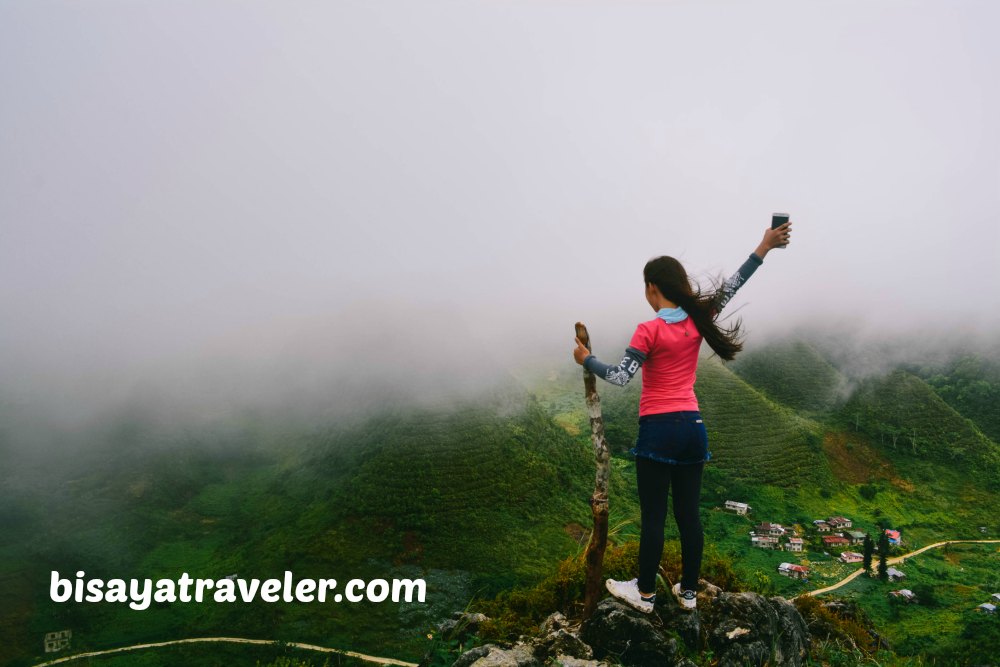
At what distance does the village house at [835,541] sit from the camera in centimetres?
5069

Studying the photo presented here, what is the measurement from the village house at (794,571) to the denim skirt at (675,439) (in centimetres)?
4821

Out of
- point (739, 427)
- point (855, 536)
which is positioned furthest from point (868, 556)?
point (739, 427)

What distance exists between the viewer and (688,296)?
15.6 feet

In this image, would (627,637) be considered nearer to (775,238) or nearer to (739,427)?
(775,238)

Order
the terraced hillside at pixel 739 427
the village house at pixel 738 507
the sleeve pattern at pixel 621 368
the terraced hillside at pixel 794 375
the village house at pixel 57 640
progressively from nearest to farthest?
1. the sleeve pattern at pixel 621 368
2. the village house at pixel 57 640
3. the village house at pixel 738 507
4. the terraced hillside at pixel 739 427
5. the terraced hillside at pixel 794 375

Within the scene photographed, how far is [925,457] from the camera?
7056 centimetres

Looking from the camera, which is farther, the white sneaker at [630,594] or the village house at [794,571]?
the village house at [794,571]

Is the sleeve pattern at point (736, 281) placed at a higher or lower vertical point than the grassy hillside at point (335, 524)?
higher

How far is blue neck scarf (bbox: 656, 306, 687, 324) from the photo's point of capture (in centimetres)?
474

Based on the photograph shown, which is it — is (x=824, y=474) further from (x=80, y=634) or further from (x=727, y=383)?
(x=80, y=634)

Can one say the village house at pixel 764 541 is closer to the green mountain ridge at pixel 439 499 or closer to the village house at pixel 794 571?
the green mountain ridge at pixel 439 499

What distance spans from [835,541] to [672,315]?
196 ft

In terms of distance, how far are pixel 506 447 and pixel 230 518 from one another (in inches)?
1569

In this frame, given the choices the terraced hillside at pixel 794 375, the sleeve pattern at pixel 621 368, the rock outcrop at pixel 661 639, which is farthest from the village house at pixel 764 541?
the sleeve pattern at pixel 621 368
